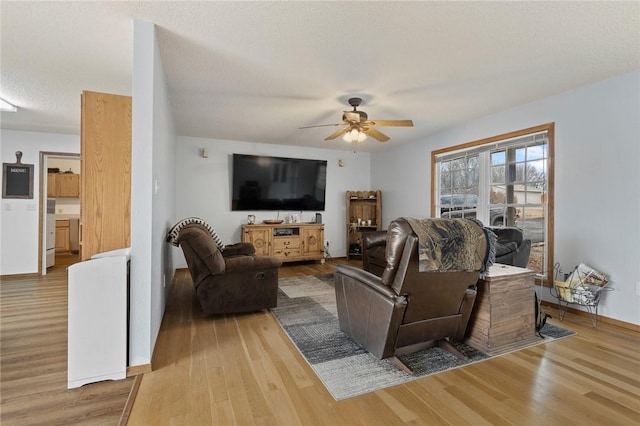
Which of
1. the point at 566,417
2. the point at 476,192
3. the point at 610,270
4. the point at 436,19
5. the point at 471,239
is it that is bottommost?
the point at 566,417

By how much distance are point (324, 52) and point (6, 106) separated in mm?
4242

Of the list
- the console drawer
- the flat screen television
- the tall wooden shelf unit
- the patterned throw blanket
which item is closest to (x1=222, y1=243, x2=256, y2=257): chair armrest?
the console drawer

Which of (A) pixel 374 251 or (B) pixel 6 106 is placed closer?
(B) pixel 6 106

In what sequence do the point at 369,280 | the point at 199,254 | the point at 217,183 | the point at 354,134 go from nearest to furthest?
the point at 369,280, the point at 199,254, the point at 354,134, the point at 217,183

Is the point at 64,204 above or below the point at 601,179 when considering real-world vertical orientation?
below

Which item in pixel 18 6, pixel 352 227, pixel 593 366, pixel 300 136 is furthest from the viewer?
pixel 352 227

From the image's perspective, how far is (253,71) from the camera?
290 centimetres

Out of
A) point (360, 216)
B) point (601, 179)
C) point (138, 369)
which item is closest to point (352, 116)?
point (601, 179)

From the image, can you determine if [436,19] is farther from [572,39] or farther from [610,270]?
[610,270]

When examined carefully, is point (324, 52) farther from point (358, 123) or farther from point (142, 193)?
point (142, 193)

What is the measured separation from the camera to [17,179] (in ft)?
16.2

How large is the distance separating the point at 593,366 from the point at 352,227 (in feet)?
15.2

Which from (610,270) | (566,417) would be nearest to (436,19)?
(566,417)

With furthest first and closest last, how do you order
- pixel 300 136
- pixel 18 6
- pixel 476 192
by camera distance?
pixel 300 136
pixel 476 192
pixel 18 6
